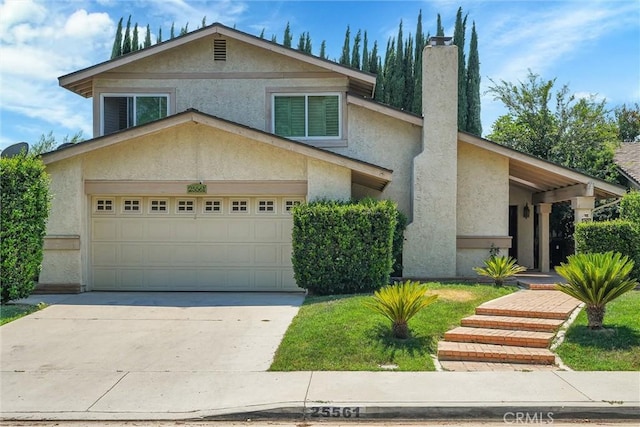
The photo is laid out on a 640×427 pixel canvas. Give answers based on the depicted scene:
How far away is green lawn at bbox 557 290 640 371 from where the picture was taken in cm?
749

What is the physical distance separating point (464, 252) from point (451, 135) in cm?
323

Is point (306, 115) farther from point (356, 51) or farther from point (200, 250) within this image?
point (356, 51)

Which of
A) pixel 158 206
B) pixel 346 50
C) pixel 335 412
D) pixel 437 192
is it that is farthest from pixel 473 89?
pixel 335 412

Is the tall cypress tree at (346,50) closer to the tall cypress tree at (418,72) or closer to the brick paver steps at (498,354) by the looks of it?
the tall cypress tree at (418,72)

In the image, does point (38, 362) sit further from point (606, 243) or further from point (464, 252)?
point (606, 243)

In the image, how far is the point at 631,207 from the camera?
1361cm

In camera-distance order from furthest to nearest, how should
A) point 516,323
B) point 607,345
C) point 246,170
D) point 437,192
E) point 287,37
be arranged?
1. point 287,37
2. point 437,192
3. point 246,170
4. point 516,323
5. point 607,345

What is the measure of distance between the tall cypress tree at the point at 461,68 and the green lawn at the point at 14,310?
65.6ft

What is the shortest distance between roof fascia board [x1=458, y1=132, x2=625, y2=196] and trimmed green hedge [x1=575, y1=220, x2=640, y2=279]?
1406mm

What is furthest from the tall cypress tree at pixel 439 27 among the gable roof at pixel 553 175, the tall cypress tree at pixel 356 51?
the gable roof at pixel 553 175

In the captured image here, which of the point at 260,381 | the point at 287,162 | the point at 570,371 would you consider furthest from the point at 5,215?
the point at 570,371

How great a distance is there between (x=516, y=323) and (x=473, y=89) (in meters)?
19.7

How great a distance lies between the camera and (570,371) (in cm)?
734

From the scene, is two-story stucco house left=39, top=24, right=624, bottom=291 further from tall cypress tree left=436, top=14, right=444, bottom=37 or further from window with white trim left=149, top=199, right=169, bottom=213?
tall cypress tree left=436, top=14, right=444, bottom=37
